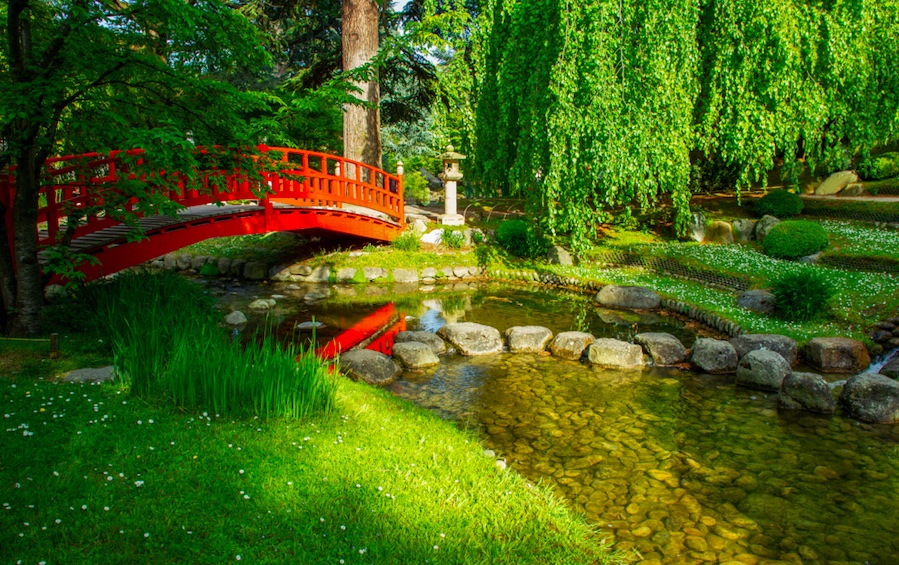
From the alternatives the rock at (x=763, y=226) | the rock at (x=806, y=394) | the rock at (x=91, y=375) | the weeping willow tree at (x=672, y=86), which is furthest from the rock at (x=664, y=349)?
the rock at (x=763, y=226)

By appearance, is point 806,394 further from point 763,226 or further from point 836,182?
point 836,182

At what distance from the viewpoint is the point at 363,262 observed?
567 inches

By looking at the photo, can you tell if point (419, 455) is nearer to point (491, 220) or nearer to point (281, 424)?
point (281, 424)

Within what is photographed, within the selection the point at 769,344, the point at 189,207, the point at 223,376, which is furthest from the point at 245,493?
the point at 189,207

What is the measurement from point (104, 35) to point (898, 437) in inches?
341

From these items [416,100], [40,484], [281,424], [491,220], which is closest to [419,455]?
[281,424]

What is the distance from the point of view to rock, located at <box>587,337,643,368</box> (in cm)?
813

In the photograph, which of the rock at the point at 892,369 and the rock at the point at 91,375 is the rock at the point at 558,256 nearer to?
the rock at the point at 892,369

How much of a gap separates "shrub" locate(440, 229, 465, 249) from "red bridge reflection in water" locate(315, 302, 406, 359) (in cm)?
386

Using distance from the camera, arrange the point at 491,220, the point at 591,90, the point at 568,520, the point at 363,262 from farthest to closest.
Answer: the point at 491,220 < the point at 363,262 < the point at 591,90 < the point at 568,520

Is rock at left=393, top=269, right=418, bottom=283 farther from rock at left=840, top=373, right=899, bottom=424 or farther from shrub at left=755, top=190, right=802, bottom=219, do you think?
rock at left=840, top=373, right=899, bottom=424

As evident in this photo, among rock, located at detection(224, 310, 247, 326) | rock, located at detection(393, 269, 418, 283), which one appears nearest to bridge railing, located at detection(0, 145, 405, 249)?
rock, located at detection(224, 310, 247, 326)

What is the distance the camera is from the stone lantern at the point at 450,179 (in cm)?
1559

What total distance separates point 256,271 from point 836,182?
15022 mm
